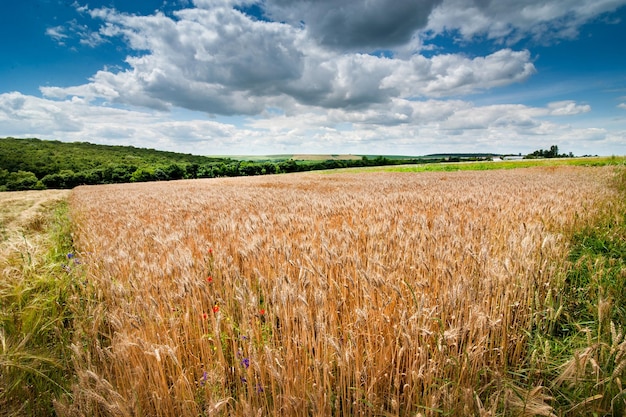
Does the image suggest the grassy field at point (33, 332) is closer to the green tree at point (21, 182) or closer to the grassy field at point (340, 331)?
the grassy field at point (340, 331)

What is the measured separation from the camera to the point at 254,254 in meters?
3.64

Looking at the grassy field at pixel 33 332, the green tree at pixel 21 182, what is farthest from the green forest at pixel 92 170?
the grassy field at pixel 33 332

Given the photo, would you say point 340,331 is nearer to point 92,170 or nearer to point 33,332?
point 33,332

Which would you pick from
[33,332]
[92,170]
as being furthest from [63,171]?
[33,332]

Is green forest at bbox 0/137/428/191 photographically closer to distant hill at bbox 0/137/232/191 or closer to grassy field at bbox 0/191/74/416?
distant hill at bbox 0/137/232/191

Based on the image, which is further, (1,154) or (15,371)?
(1,154)

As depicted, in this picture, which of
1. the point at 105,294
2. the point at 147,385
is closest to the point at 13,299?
the point at 105,294

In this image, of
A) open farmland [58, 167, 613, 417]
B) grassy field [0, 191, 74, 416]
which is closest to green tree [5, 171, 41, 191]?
grassy field [0, 191, 74, 416]

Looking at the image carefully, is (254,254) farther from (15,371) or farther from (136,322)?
(15,371)

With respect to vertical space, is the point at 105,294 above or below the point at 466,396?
below

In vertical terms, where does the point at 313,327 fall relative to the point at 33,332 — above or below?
above

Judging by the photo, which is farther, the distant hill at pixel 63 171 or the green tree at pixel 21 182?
the distant hill at pixel 63 171

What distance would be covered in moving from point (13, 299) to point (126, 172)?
88.7 m

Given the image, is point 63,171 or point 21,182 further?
point 63,171
